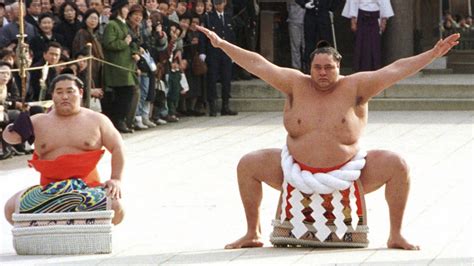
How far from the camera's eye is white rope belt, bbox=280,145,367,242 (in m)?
7.67

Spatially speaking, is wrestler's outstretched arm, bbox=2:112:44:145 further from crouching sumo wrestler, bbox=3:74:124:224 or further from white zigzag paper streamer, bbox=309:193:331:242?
white zigzag paper streamer, bbox=309:193:331:242

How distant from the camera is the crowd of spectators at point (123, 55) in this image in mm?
13008

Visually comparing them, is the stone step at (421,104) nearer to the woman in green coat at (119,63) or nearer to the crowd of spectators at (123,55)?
the crowd of spectators at (123,55)

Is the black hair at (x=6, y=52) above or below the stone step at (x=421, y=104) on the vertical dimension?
above

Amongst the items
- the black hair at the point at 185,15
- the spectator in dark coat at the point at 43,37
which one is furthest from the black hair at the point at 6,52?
the black hair at the point at 185,15

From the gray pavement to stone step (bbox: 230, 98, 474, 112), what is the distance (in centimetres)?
38

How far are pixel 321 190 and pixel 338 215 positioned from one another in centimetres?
15

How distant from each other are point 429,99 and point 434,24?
237 cm

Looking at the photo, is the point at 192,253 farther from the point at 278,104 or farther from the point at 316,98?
the point at 278,104

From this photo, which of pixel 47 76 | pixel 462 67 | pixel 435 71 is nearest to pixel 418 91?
pixel 435 71

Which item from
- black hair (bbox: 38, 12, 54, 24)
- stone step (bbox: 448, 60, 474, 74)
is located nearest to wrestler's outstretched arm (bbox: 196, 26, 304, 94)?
black hair (bbox: 38, 12, 54, 24)

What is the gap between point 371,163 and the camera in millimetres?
7738

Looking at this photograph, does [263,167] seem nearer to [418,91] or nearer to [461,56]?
[418,91]

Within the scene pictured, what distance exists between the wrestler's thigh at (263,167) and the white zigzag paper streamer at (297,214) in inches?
5.1
